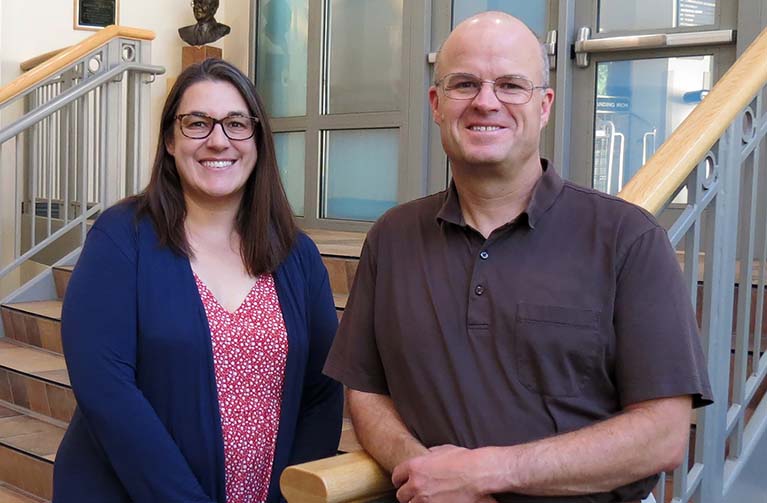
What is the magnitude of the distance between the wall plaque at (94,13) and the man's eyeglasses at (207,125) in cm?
446

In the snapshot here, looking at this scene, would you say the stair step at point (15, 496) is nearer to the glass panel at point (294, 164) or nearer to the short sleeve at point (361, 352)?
the short sleeve at point (361, 352)

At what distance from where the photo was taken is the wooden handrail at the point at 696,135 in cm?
162

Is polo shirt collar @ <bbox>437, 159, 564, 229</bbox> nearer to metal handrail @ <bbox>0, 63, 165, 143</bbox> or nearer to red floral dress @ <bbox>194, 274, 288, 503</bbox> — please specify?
red floral dress @ <bbox>194, 274, 288, 503</bbox>

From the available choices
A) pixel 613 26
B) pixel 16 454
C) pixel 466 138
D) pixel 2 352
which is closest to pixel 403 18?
pixel 613 26

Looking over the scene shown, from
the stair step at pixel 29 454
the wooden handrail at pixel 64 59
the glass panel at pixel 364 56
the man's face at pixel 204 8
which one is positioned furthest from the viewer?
the man's face at pixel 204 8

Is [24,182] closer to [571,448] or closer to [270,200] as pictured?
[270,200]

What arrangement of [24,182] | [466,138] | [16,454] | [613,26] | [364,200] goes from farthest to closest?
[24,182] < [364,200] < [613,26] < [16,454] < [466,138]

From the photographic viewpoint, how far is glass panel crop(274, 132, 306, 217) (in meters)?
5.44

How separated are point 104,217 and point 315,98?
11.8 feet

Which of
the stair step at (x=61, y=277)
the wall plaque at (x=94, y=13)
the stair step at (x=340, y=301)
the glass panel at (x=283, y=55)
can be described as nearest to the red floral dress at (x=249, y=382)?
the stair step at (x=340, y=301)

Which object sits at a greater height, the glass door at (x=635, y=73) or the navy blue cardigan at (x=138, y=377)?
the glass door at (x=635, y=73)

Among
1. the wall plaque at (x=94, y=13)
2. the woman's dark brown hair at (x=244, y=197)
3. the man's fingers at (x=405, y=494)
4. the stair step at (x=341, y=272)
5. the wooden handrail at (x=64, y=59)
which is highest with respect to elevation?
the wall plaque at (x=94, y=13)

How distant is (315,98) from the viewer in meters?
5.29

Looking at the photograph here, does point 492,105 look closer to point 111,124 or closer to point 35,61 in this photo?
point 111,124
